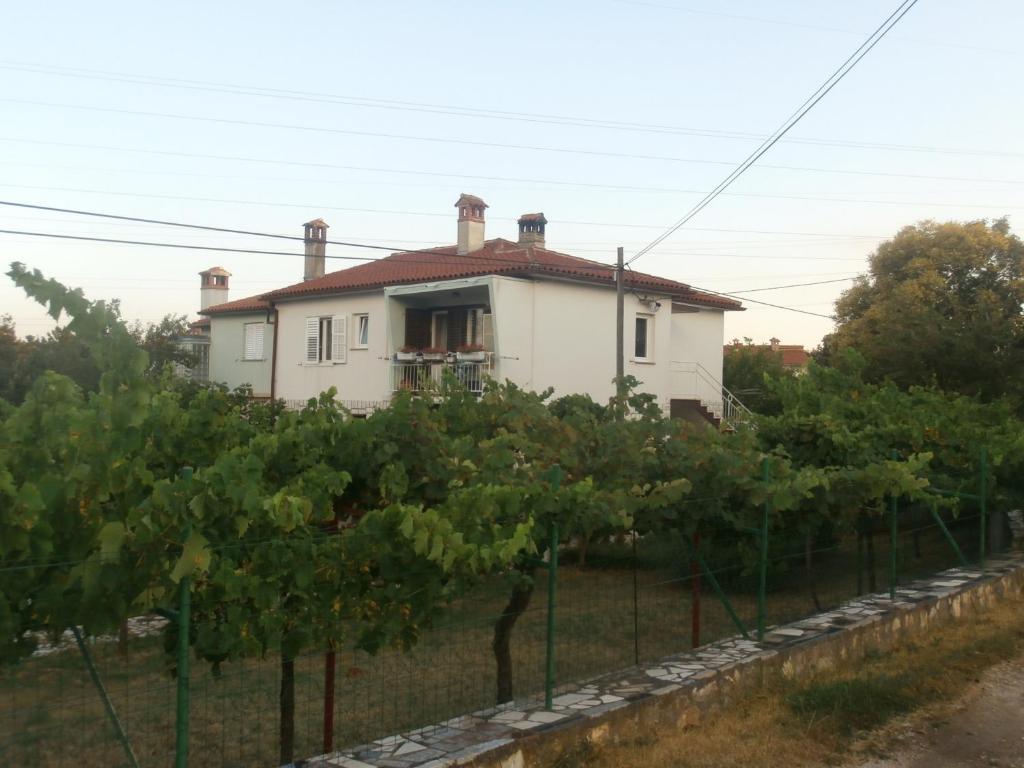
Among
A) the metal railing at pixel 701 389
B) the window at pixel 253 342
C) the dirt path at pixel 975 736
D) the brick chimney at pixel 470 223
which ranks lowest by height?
the dirt path at pixel 975 736

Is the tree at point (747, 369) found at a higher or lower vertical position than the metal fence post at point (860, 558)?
higher

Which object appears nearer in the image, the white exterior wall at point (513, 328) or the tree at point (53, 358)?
the white exterior wall at point (513, 328)

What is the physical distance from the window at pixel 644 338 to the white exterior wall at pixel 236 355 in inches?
439

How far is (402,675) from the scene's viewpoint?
7453 millimetres

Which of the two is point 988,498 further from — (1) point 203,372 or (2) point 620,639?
(1) point 203,372

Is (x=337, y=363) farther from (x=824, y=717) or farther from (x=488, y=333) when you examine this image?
(x=824, y=717)

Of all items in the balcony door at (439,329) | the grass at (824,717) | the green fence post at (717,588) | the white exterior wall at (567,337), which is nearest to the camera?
the grass at (824,717)

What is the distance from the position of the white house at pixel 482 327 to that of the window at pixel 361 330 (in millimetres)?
41

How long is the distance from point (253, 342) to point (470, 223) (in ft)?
26.3

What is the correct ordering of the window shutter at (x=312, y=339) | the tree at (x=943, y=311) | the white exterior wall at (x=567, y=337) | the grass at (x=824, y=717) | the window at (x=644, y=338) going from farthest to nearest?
the window shutter at (x=312, y=339), the window at (x=644, y=338), the white exterior wall at (x=567, y=337), the tree at (x=943, y=311), the grass at (x=824, y=717)

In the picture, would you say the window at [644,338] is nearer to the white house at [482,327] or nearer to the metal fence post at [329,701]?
the white house at [482,327]

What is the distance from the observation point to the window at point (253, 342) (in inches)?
1190

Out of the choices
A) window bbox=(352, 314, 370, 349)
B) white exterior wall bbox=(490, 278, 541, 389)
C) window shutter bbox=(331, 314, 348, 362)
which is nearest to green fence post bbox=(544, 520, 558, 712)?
white exterior wall bbox=(490, 278, 541, 389)

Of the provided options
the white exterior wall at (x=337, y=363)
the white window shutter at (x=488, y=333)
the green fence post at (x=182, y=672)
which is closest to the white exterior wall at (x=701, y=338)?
the white window shutter at (x=488, y=333)
